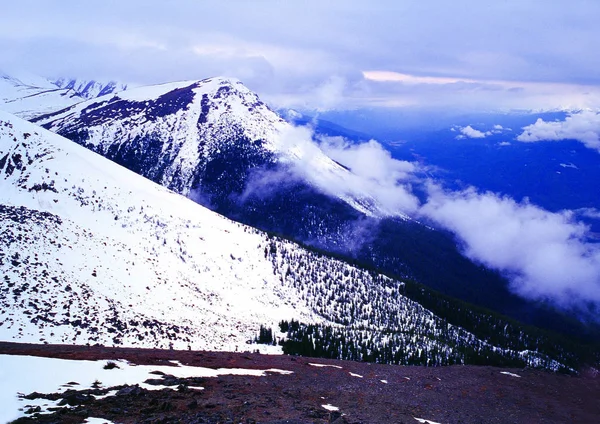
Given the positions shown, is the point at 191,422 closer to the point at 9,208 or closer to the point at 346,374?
the point at 346,374

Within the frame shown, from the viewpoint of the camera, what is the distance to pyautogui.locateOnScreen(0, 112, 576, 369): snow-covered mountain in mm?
43750

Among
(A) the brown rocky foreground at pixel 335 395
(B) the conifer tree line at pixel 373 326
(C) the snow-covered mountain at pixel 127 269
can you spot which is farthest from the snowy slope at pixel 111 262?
(A) the brown rocky foreground at pixel 335 395

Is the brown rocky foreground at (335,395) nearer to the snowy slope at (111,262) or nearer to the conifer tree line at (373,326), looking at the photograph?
the snowy slope at (111,262)

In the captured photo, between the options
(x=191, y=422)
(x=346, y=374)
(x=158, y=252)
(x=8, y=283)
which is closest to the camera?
(x=191, y=422)

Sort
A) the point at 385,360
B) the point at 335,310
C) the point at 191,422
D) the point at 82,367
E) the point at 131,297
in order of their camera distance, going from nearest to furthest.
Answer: the point at 191,422 → the point at 82,367 → the point at 131,297 → the point at 385,360 → the point at 335,310

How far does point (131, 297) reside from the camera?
2142 inches

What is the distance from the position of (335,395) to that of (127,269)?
46.7 meters

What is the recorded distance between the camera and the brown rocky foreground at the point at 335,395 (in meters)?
18.0

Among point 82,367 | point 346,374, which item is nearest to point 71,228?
point 82,367

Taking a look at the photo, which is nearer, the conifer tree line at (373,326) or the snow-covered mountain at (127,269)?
the snow-covered mountain at (127,269)

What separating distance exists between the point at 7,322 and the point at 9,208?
3188 cm

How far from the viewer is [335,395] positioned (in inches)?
1080

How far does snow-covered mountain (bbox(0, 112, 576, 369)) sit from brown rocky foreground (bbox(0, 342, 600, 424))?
1279cm

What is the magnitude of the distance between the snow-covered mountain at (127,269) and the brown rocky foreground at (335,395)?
42.0 ft
